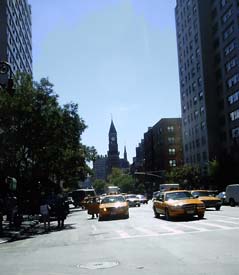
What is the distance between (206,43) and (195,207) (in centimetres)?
7524

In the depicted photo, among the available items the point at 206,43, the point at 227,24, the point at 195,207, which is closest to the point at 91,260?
the point at 195,207

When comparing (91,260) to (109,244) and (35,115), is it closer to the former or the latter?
(109,244)

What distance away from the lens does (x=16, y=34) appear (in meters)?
81.4

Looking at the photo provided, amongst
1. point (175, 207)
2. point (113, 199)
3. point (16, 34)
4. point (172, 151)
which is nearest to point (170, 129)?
point (172, 151)

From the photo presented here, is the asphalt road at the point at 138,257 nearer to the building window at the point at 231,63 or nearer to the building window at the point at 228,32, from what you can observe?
the building window at the point at 231,63

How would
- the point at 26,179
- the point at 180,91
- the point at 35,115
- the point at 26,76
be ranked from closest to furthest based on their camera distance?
1. the point at 35,115
2. the point at 26,76
3. the point at 26,179
4. the point at 180,91

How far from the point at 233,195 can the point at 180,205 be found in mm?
21425

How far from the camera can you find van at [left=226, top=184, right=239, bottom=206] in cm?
4459

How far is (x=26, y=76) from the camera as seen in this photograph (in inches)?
1259

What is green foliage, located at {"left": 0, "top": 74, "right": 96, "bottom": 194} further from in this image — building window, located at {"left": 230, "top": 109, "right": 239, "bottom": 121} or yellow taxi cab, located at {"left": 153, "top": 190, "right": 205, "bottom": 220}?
building window, located at {"left": 230, "top": 109, "right": 239, "bottom": 121}

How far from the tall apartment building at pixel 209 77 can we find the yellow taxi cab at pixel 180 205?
5498 cm

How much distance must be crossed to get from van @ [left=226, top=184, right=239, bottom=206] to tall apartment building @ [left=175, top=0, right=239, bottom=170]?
35183 mm

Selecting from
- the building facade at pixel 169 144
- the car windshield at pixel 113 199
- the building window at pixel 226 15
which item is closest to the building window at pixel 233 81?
the building window at pixel 226 15

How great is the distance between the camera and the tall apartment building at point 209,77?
8500 centimetres
